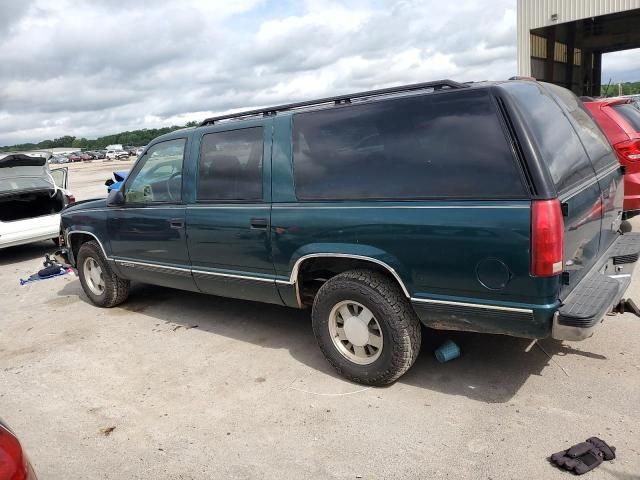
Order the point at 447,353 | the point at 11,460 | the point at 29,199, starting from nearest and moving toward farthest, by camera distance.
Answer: the point at 11,460, the point at 447,353, the point at 29,199

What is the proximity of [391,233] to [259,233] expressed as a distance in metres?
1.14

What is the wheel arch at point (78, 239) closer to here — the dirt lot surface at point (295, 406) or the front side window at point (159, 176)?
the front side window at point (159, 176)

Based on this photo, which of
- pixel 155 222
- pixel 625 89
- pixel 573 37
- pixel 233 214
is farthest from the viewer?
pixel 625 89

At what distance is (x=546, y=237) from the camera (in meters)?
2.81

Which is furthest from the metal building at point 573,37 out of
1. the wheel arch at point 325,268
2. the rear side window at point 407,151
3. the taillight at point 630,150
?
the wheel arch at point 325,268

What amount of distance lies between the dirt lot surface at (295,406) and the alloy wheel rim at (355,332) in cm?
23

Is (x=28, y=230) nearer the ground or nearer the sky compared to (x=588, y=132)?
nearer the ground

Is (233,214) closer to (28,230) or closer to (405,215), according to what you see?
(405,215)

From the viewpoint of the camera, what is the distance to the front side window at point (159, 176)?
15.5ft

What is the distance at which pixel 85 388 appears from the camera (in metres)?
4.05

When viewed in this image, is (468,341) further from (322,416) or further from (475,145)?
(475,145)

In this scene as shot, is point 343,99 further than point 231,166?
No

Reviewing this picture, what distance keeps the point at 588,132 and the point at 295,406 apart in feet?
9.53

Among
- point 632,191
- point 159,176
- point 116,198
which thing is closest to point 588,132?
point 632,191
